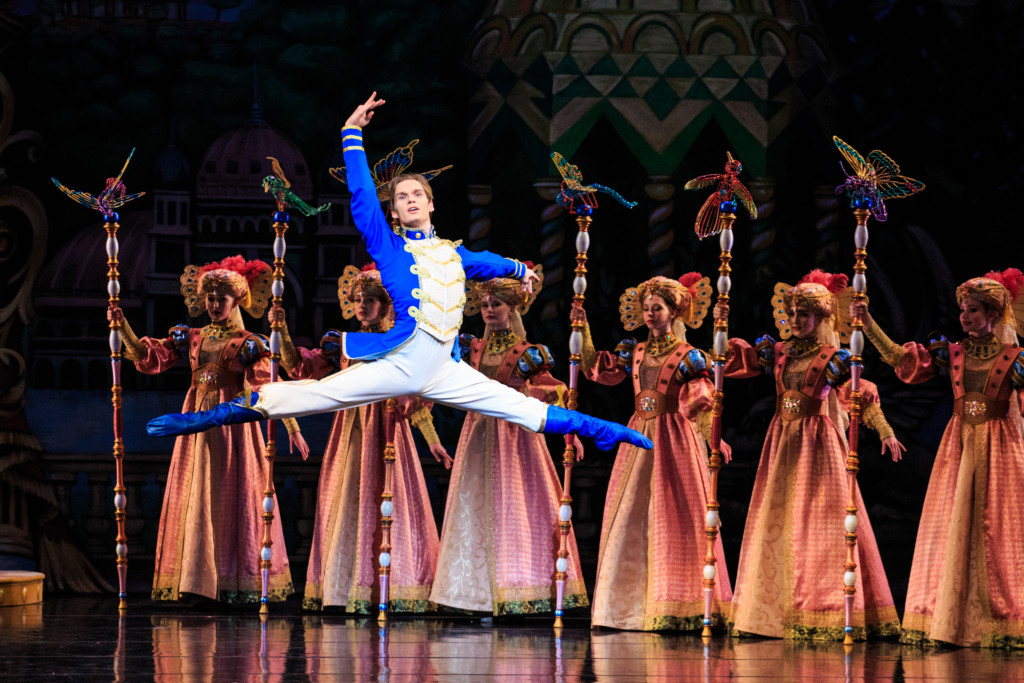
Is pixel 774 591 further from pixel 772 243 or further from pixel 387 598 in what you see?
pixel 772 243

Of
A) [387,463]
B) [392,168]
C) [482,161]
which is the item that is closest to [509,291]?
[392,168]

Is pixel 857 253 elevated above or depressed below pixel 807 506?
above

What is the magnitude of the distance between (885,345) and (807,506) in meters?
0.75

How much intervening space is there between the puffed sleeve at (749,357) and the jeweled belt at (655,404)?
283mm

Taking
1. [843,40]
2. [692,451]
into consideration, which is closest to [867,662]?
[692,451]

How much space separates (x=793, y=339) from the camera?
583 cm

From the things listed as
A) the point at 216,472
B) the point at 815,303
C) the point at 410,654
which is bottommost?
the point at 410,654

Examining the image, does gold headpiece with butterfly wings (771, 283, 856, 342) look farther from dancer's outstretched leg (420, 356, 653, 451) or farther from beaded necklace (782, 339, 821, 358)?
dancer's outstretched leg (420, 356, 653, 451)

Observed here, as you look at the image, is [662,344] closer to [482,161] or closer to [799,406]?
[799,406]

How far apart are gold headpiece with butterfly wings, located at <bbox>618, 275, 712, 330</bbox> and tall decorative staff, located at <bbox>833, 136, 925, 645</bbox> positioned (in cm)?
69

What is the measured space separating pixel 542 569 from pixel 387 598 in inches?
27.9

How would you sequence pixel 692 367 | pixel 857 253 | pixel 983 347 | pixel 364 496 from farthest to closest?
pixel 364 496, pixel 692 367, pixel 857 253, pixel 983 347

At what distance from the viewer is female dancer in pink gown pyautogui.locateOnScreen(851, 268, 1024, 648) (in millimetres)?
5332

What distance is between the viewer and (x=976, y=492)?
5.43 meters
